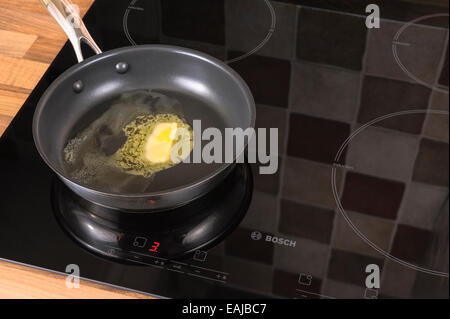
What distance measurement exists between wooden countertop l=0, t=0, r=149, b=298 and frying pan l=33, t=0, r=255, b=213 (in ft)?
0.30

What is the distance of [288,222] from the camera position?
768 mm

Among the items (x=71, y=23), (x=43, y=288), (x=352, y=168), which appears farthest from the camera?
(x=71, y=23)

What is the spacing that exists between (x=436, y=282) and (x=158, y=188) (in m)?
0.37

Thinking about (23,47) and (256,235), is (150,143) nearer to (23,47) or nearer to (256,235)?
(256,235)

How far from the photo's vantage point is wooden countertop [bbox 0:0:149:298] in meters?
0.74

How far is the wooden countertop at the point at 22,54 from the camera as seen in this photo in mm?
738

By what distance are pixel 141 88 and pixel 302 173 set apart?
30 centimetres

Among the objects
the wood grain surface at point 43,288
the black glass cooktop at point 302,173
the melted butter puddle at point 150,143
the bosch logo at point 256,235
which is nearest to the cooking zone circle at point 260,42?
the black glass cooktop at point 302,173

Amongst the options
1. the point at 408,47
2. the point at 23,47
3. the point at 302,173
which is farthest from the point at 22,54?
the point at 408,47

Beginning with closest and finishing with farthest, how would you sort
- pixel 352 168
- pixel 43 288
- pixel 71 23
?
1. pixel 43 288
2. pixel 352 168
3. pixel 71 23

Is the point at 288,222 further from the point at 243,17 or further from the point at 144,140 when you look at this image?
the point at 243,17

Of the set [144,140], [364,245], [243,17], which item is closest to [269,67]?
[243,17]

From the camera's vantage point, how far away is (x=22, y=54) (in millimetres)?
990

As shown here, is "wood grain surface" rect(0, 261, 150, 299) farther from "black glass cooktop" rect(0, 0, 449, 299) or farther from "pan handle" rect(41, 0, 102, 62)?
"pan handle" rect(41, 0, 102, 62)
